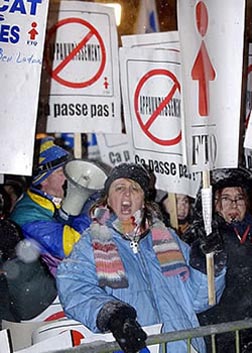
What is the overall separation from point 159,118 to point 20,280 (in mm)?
1642

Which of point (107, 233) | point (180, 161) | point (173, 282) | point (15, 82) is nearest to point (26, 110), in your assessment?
point (15, 82)

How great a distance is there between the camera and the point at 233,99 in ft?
16.0

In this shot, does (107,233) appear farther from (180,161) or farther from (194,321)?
(180,161)

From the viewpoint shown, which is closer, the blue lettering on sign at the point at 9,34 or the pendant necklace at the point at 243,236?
the blue lettering on sign at the point at 9,34

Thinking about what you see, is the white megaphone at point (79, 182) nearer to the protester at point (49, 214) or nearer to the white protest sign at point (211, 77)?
the protester at point (49, 214)

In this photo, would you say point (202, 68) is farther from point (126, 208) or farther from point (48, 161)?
point (48, 161)

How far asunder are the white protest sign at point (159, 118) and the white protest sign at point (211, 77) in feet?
3.01

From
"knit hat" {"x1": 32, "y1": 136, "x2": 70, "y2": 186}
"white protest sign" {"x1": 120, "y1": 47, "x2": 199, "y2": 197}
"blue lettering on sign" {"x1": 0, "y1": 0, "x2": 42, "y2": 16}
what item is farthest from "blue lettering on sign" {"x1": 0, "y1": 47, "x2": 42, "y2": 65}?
"white protest sign" {"x1": 120, "y1": 47, "x2": 199, "y2": 197}

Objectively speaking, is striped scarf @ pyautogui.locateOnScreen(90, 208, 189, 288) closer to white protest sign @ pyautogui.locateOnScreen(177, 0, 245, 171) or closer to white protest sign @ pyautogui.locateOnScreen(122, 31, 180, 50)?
white protest sign @ pyautogui.locateOnScreen(177, 0, 245, 171)

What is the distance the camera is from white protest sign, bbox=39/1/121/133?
6.10m

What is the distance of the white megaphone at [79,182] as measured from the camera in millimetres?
5568

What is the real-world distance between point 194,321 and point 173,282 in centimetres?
22

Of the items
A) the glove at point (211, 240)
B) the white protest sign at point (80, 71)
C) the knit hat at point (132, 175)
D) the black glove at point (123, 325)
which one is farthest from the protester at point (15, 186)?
the black glove at point (123, 325)

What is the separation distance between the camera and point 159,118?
5.90 metres
